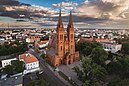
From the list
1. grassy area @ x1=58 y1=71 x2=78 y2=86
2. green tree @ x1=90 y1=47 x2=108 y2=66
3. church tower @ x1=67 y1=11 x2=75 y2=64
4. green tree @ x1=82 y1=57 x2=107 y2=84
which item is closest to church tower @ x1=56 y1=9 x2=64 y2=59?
church tower @ x1=67 y1=11 x2=75 y2=64

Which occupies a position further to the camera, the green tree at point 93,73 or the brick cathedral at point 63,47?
the brick cathedral at point 63,47

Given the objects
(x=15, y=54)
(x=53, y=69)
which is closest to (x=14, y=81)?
(x=53, y=69)

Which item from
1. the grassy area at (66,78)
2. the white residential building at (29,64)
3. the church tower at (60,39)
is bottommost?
the grassy area at (66,78)

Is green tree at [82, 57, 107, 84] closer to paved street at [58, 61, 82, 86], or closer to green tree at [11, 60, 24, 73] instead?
paved street at [58, 61, 82, 86]

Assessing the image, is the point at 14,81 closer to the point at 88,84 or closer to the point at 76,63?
the point at 88,84

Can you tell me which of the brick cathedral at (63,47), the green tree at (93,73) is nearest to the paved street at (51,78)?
the brick cathedral at (63,47)

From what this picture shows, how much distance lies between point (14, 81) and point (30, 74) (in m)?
6.62

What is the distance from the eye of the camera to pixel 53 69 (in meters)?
24.1

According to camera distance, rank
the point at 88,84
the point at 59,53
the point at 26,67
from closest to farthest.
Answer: the point at 88,84
the point at 26,67
the point at 59,53

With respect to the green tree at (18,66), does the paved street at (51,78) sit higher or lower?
lower

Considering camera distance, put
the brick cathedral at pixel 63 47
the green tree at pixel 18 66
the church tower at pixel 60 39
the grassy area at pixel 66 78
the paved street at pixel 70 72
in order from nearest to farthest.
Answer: the grassy area at pixel 66 78, the paved street at pixel 70 72, the green tree at pixel 18 66, the church tower at pixel 60 39, the brick cathedral at pixel 63 47

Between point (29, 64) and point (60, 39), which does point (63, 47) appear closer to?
point (60, 39)

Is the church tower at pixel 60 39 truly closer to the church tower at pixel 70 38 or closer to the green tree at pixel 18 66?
the church tower at pixel 70 38

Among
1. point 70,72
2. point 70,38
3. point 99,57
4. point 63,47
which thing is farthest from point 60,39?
point 99,57
